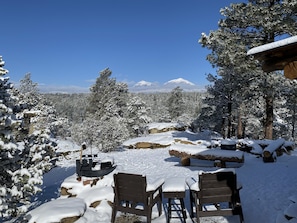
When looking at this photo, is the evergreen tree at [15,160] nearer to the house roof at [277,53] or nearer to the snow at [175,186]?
the snow at [175,186]

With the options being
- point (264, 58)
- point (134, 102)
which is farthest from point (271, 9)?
point (134, 102)

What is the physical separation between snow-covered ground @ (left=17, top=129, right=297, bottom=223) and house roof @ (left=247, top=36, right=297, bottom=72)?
6.92ft

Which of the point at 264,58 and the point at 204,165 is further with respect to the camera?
the point at 204,165

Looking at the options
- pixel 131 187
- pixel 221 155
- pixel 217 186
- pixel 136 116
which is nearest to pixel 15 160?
pixel 131 187

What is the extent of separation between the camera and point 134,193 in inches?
167

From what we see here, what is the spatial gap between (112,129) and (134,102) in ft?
36.0

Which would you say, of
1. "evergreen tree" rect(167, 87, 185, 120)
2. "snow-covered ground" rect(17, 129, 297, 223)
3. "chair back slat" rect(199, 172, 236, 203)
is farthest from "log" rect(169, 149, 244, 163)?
"evergreen tree" rect(167, 87, 185, 120)

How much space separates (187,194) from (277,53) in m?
4.22

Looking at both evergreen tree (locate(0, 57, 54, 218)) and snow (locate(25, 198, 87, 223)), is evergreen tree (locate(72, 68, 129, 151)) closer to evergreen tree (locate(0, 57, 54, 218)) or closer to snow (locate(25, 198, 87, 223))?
evergreen tree (locate(0, 57, 54, 218))

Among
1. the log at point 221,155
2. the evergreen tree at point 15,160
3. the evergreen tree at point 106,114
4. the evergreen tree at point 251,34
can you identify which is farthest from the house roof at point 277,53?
the evergreen tree at point 106,114

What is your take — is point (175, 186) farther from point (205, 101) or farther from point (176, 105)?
point (176, 105)

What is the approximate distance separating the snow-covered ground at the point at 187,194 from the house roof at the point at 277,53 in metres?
2.11

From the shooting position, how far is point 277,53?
2.91m

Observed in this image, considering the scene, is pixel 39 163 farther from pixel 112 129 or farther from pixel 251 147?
pixel 112 129
